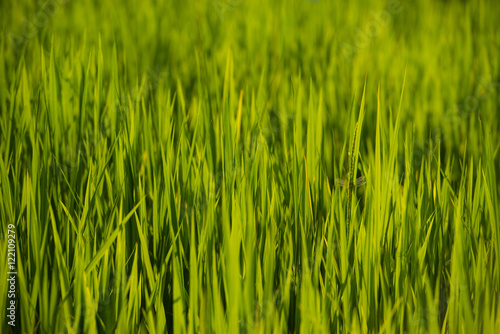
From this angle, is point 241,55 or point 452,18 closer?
point 241,55

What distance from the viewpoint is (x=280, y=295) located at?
879 millimetres

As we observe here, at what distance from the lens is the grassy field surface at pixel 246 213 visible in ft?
2.64

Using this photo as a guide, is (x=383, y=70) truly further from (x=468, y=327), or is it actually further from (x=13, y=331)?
(x=13, y=331)

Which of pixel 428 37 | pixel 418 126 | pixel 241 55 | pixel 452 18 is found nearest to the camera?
pixel 418 126

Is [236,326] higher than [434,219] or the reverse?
the reverse

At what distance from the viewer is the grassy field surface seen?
80cm

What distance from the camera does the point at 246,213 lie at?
975mm

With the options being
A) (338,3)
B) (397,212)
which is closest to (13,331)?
(397,212)

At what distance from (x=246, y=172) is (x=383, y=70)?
1.24m

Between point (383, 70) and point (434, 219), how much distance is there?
1.11m

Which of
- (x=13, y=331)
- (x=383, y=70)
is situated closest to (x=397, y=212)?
(x=13, y=331)

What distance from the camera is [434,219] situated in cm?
104

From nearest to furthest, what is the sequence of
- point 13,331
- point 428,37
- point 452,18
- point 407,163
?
point 13,331 → point 407,163 → point 428,37 → point 452,18

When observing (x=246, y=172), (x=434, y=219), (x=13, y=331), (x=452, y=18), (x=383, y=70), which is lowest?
(x=13, y=331)
